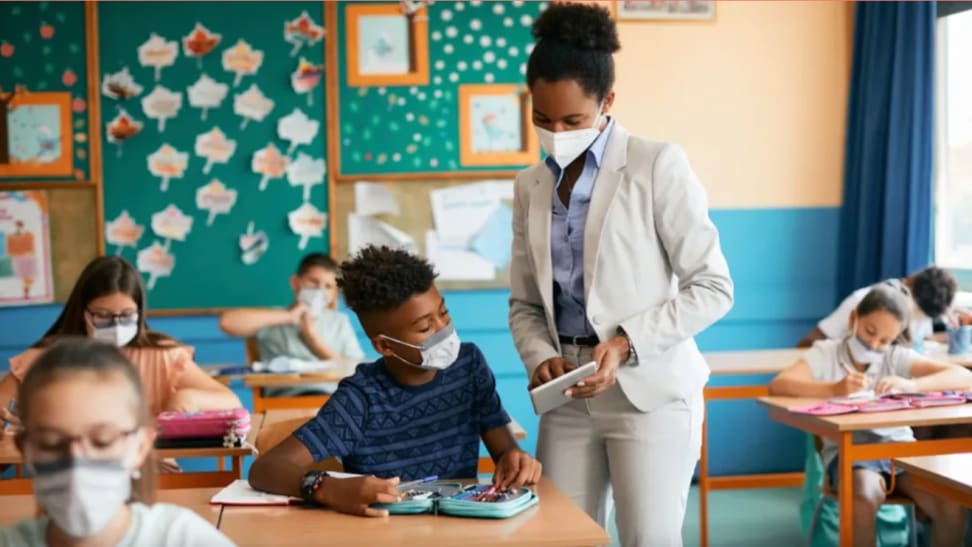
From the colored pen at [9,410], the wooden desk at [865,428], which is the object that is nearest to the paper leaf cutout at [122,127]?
the colored pen at [9,410]

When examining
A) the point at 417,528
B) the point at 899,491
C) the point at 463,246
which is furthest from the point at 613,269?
the point at 463,246

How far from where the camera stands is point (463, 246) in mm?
5254

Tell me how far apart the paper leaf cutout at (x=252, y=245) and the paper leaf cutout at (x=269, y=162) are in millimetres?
239

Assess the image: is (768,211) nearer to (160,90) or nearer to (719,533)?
(719,533)

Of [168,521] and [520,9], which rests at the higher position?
[520,9]

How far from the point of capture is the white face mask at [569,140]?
221cm

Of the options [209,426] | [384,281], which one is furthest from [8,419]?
[384,281]

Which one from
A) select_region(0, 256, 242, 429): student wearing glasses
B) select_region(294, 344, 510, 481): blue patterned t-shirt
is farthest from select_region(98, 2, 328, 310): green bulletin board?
select_region(294, 344, 510, 481): blue patterned t-shirt

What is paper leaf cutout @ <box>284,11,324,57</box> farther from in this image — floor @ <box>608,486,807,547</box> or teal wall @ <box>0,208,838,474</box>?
floor @ <box>608,486,807,547</box>

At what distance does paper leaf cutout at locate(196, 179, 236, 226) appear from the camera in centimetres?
511

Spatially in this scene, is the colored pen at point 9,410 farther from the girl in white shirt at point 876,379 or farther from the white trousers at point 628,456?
the girl in white shirt at point 876,379

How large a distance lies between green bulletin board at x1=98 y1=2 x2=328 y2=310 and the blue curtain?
99.7 inches

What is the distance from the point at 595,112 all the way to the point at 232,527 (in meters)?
1.02

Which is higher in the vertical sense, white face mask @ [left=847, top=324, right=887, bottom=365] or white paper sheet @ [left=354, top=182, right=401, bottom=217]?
white paper sheet @ [left=354, top=182, right=401, bottom=217]
